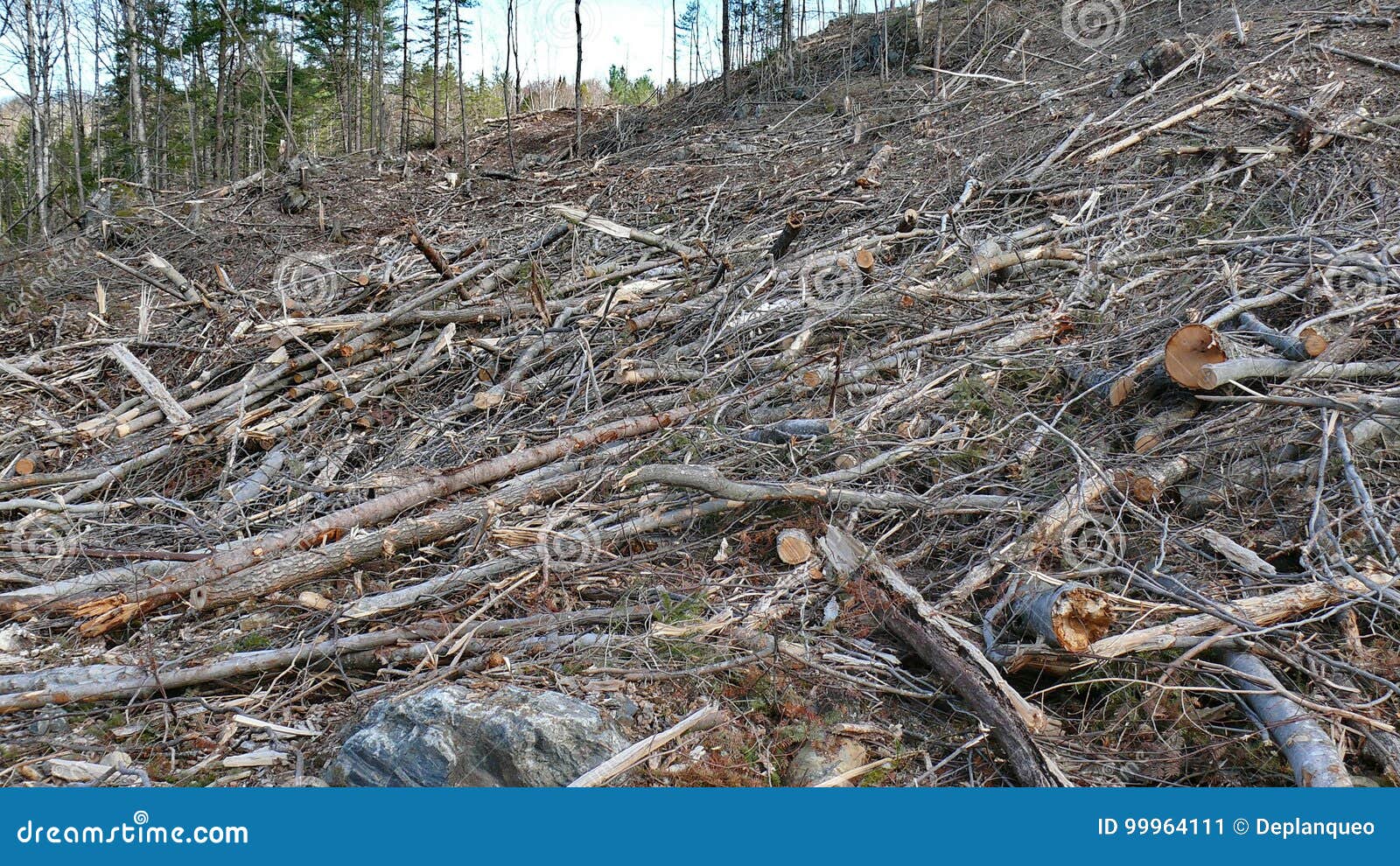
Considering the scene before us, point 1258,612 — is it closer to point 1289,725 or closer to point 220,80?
point 1289,725

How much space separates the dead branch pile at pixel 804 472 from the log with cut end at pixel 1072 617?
2 centimetres

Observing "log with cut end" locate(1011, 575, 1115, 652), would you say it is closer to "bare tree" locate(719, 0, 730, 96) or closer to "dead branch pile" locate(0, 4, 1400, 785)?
"dead branch pile" locate(0, 4, 1400, 785)

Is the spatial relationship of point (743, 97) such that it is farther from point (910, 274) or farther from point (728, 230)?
point (910, 274)

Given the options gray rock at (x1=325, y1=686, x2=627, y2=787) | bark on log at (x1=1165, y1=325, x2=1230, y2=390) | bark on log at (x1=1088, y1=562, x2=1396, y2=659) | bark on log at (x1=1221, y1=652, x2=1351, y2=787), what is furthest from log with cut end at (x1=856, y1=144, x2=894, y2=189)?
gray rock at (x1=325, y1=686, x2=627, y2=787)

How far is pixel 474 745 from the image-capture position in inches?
113

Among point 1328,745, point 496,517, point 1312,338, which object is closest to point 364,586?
point 496,517

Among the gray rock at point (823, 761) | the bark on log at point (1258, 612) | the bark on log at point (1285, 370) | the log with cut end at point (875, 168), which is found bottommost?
the gray rock at point (823, 761)

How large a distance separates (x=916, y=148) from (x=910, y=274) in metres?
3.75

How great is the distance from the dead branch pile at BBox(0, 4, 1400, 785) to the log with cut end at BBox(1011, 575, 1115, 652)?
0.08 ft

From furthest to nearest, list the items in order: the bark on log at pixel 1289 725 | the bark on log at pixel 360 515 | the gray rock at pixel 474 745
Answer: the bark on log at pixel 360 515 → the gray rock at pixel 474 745 → the bark on log at pixel 1289 725

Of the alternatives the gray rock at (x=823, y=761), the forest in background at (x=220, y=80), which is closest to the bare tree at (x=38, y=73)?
Result: the forest in background at (x=220, y=80)

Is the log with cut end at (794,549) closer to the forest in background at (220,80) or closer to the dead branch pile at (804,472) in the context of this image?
the dead branch pile at (804,472)

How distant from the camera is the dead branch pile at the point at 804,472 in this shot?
3127 millimetres

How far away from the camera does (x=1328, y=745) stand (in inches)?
108
